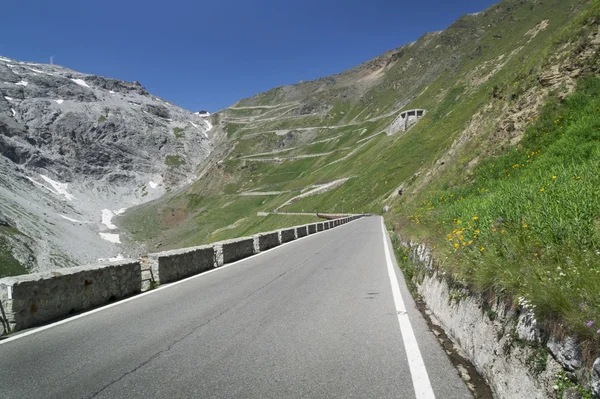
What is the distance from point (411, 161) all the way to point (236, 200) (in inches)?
3238

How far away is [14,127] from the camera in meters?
174

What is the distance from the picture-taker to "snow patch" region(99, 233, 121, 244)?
110 m

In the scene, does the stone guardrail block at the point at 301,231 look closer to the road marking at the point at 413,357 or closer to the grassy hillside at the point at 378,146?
the grassy hillside at the point at 378,146

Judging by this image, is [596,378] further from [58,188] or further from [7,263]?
[58,188]

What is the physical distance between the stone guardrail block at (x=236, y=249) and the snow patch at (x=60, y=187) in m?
167

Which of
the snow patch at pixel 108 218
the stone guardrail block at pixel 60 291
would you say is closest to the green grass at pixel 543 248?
the stone guardrail block at pixel 60 291

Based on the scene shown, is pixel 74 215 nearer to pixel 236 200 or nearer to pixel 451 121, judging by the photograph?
pixel 236 200

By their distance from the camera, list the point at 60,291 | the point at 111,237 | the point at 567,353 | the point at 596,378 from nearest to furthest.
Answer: the point at 596,378
the point at 567,353
the point at 60,291
the point at 111,237

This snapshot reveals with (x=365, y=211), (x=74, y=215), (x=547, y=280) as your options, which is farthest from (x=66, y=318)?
(x=74, y=215)

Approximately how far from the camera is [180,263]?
11766 millimetres

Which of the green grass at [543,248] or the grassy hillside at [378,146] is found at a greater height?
the grassy hillside at [378,146]

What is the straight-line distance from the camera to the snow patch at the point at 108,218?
5298 inches

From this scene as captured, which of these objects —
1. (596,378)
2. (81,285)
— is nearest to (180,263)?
(81,285)

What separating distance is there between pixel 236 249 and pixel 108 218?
496ft
